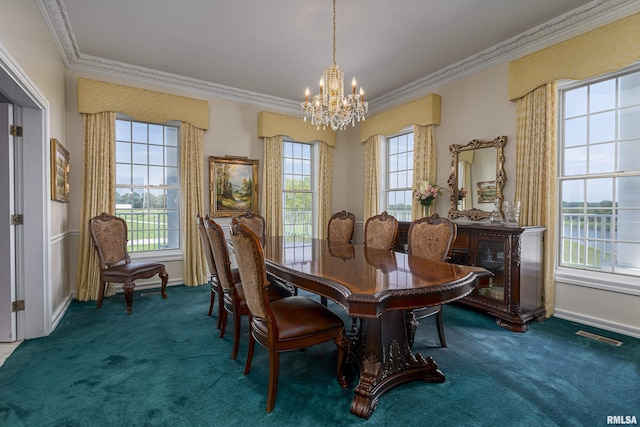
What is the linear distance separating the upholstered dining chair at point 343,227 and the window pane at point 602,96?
277 centimetres

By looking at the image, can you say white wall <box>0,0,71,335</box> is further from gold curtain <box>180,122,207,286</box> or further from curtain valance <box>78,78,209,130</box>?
gold curtain <box>180,122,207,286</box>

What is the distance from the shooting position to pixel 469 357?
95.7 inches

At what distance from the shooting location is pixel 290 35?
11.3 ft

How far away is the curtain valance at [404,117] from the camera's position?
4430 millimetres

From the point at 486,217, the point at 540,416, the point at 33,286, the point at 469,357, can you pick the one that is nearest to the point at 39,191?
the point at 33,286

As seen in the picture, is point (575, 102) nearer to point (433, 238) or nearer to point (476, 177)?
point (476, 177)

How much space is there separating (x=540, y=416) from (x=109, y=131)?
511 centimetres

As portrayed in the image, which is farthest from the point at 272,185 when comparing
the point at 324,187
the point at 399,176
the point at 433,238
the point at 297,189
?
the point at 433,238

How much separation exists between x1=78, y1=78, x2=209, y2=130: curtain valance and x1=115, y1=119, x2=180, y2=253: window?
295mm

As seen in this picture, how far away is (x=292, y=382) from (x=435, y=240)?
5.28ft

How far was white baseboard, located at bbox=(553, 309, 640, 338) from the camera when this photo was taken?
2.78 metres

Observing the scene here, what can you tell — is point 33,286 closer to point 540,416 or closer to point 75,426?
point 75,426

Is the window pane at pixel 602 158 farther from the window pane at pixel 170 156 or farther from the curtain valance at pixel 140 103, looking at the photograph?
the window pane at pixel 170 156

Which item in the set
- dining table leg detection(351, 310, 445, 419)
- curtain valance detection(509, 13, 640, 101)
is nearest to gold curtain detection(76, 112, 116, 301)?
dining table leg detection(351, 310, 445, 419)
